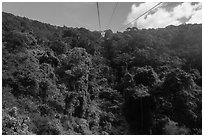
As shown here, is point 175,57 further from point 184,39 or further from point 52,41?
point 52,41

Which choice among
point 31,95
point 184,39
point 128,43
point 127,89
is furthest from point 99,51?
point 31,95

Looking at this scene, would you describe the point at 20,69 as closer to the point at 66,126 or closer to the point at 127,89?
the point at 66,126

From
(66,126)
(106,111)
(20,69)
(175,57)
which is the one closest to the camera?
(66,126)

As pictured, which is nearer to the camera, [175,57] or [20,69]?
[20,69]

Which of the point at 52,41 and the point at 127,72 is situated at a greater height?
the point at 52,41

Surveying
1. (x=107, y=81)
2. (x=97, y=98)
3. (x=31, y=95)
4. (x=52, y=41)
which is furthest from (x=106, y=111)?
(x=52, y=41)

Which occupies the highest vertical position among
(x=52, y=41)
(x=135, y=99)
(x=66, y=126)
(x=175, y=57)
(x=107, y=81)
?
(x=52, y=41)

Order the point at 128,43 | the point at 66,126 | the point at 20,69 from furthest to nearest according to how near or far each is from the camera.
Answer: the point at 128,43 < the point at 20,69 < the point at 66,126
